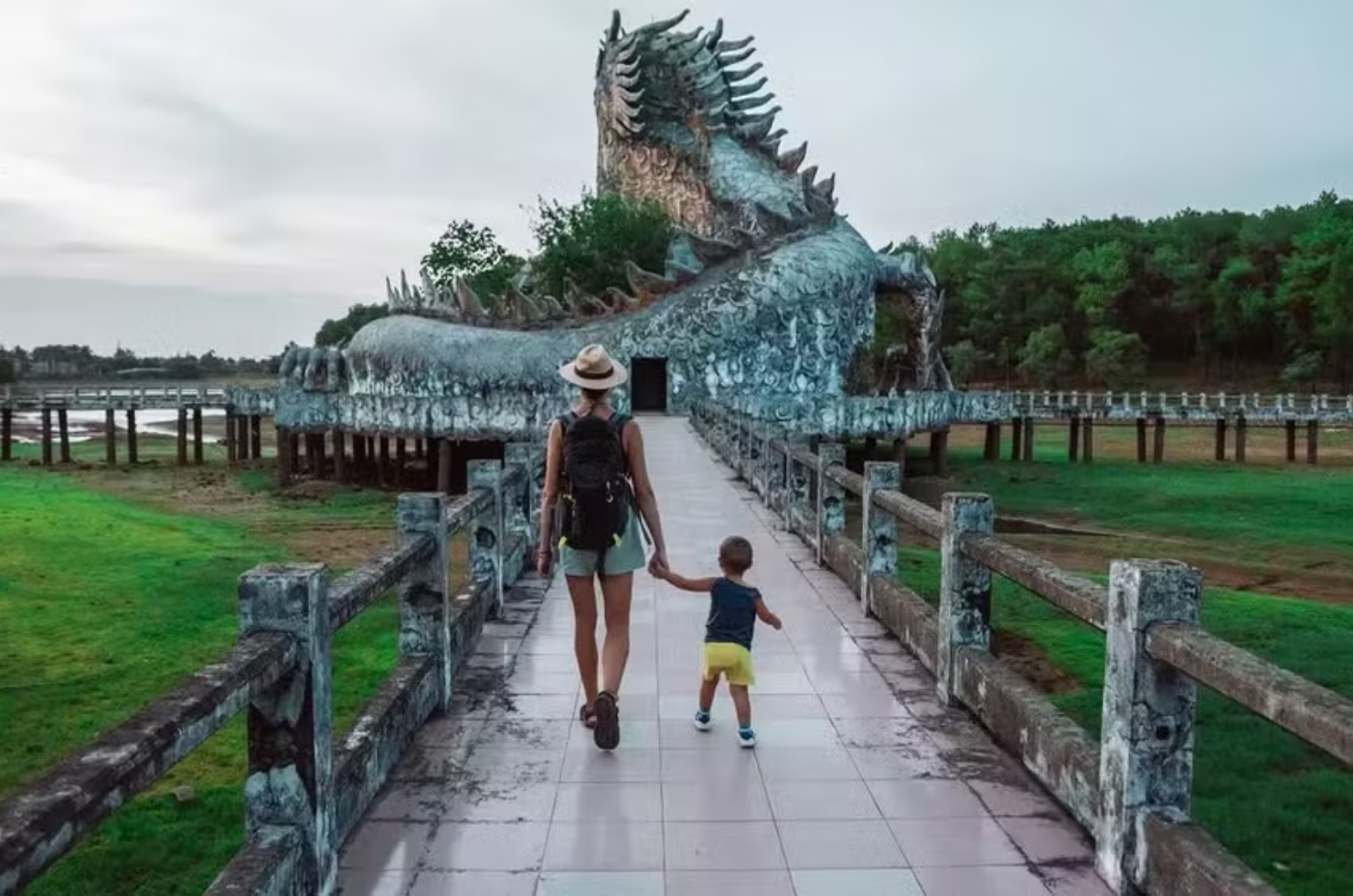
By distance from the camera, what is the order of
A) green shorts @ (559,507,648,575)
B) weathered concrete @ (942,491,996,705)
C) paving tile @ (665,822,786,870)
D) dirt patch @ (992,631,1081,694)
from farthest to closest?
dirt patch @ (992,631,1081,694) < weathered concrete @ (942,491,996,705) < green shorts @ (559,507,648,575) < paving tile @ (665,822,786,870)

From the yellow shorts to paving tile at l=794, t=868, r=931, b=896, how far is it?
1482 millimetres

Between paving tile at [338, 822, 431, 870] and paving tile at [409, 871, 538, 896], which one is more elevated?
paving tile at [338, 822, 431, 870]

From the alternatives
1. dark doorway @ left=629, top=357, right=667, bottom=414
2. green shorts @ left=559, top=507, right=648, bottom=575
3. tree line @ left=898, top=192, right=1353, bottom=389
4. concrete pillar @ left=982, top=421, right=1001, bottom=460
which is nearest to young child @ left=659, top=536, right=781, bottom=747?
green shorts @ left=559, top=507, right=648, bottom=575

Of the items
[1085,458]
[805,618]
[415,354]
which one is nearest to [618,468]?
[805,618]

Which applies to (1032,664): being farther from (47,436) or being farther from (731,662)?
(47,436)

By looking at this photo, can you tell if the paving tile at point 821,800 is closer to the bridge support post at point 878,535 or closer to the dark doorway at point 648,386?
the bridge support post at point 878,535

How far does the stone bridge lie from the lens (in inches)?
144

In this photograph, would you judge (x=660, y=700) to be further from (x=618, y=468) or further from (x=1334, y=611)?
(x=1334, y=611)

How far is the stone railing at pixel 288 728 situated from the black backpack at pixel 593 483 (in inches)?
31.9

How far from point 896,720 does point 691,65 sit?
37798 mm

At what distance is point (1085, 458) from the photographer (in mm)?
40719

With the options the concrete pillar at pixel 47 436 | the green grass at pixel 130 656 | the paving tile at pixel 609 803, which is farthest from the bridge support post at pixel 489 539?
the concrete pillar at pixel 47 436

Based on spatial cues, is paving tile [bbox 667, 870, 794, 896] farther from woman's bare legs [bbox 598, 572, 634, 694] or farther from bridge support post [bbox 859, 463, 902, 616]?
bridge support post [bbox 859, 463, 902, 616]

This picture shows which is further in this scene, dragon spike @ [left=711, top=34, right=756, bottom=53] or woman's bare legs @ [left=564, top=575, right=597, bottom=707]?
dragon spike @ [left=711, top=34, right=756, bottom=53]
